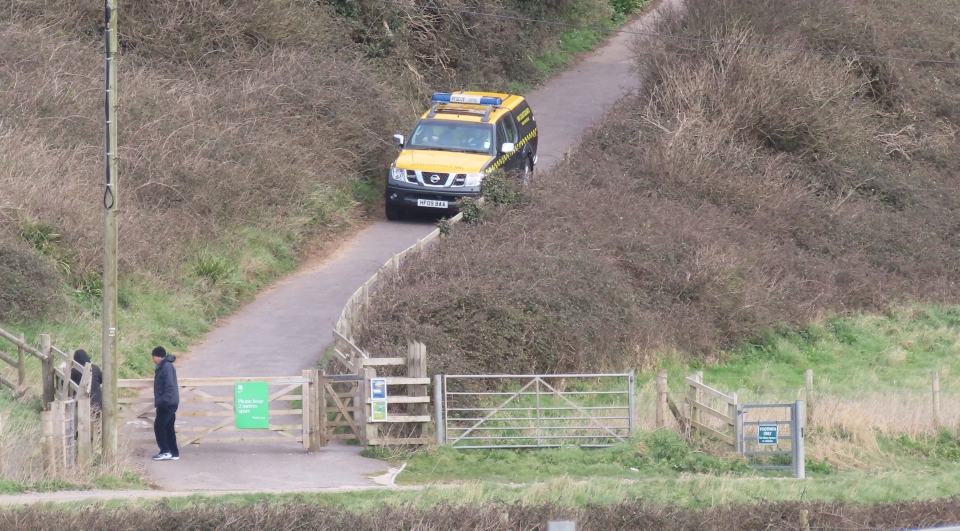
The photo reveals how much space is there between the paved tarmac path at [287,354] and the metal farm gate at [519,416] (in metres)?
1.54

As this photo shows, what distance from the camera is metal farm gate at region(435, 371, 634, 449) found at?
15914 millimetres

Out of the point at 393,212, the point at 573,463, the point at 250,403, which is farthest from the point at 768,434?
the point at 393,212

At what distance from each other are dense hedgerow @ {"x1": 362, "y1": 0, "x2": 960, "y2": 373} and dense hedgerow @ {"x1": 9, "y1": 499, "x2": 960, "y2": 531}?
18.0 feet

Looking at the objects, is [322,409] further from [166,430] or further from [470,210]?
[470,210]

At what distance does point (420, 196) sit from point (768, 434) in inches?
430

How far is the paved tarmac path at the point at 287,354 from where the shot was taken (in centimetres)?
1371

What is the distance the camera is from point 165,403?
14086mm

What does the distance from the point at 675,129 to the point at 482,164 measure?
23.2ft

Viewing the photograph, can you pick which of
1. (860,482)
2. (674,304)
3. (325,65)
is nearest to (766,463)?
(860,482)

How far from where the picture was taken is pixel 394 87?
31.9 meters

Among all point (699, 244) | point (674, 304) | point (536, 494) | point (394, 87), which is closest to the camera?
point (536, 494)

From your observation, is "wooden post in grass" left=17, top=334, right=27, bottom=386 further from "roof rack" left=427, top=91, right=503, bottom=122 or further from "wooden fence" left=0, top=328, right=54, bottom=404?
"roof rack" left=427, top=91, right=503, bottom=122

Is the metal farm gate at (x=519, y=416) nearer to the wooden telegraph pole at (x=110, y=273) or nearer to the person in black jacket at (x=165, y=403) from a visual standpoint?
the person in black jacket at (x=165, y=403)

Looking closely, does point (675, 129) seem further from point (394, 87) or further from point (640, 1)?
point (640, 1)
